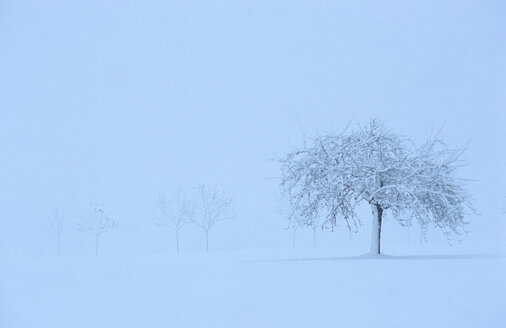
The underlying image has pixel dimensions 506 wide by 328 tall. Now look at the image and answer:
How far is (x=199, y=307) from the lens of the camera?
874 cm

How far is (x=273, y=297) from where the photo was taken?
32.0 feet

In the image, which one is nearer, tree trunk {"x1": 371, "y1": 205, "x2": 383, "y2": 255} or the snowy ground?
the snowy ground

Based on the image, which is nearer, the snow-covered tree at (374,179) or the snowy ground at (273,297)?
the snowy ground at (273,297)

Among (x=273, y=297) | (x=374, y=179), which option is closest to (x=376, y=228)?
(x=374, y=179)

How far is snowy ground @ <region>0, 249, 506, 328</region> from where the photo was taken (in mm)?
7766

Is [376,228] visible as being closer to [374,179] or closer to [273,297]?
[374,179]

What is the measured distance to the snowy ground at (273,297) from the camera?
7766mm

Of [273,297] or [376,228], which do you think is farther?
[376,228]

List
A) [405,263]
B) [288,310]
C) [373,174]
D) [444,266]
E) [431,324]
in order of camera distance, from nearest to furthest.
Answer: [431,324], [288,310], [444,266], [405,263], [373,174]

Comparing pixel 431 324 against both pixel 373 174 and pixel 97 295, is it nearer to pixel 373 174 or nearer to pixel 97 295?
pixel 97 295

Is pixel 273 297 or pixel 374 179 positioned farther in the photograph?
pixel 374 179

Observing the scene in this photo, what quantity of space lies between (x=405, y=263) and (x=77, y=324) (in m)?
12.2

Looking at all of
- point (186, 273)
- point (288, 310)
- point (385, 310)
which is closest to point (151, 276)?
point (186, 273)

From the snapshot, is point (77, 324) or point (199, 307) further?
point (199, 307)
